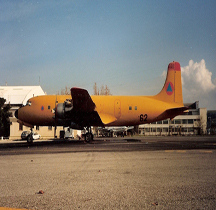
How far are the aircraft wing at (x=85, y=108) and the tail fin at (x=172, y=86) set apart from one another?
765cm

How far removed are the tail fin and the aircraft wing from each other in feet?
25.1

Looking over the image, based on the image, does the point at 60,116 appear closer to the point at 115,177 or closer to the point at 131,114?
the point at 131,114

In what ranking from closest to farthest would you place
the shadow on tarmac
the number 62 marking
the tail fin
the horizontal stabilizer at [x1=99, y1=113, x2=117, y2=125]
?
the shadow on tarmac → the horizontal stabilizer at [x1=99, y1=113, x2=117, y2=125] → the number 62 marking → the tail fin

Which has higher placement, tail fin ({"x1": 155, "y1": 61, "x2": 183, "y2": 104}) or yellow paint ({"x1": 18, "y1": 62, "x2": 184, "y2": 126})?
tail fin ({"x1": 155, "y1": 61, "x2": 183, "y2": 104})

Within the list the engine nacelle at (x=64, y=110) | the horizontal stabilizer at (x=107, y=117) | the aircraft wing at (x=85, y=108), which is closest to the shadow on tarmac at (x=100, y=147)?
the aircraft wing at (x=85, y=108)

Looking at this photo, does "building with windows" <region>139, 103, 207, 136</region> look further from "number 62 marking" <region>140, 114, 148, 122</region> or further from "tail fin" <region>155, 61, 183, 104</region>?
"number 62 marking" <region>140, 114, 148, 122</region>

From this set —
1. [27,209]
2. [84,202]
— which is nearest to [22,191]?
[27,209]

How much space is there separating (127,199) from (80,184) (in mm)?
1682

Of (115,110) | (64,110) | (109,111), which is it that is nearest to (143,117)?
(115,110)

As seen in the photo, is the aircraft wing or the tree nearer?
the aircraft wing

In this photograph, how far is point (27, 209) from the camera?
12.5ft

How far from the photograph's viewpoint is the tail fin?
26.9 m

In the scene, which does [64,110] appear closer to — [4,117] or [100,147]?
[100,147]

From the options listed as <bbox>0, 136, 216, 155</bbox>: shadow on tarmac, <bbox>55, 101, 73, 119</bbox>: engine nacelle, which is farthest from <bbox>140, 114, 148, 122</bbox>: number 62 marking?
<bbox>55, 101, 73, 119</bbox>: engine nacelle
